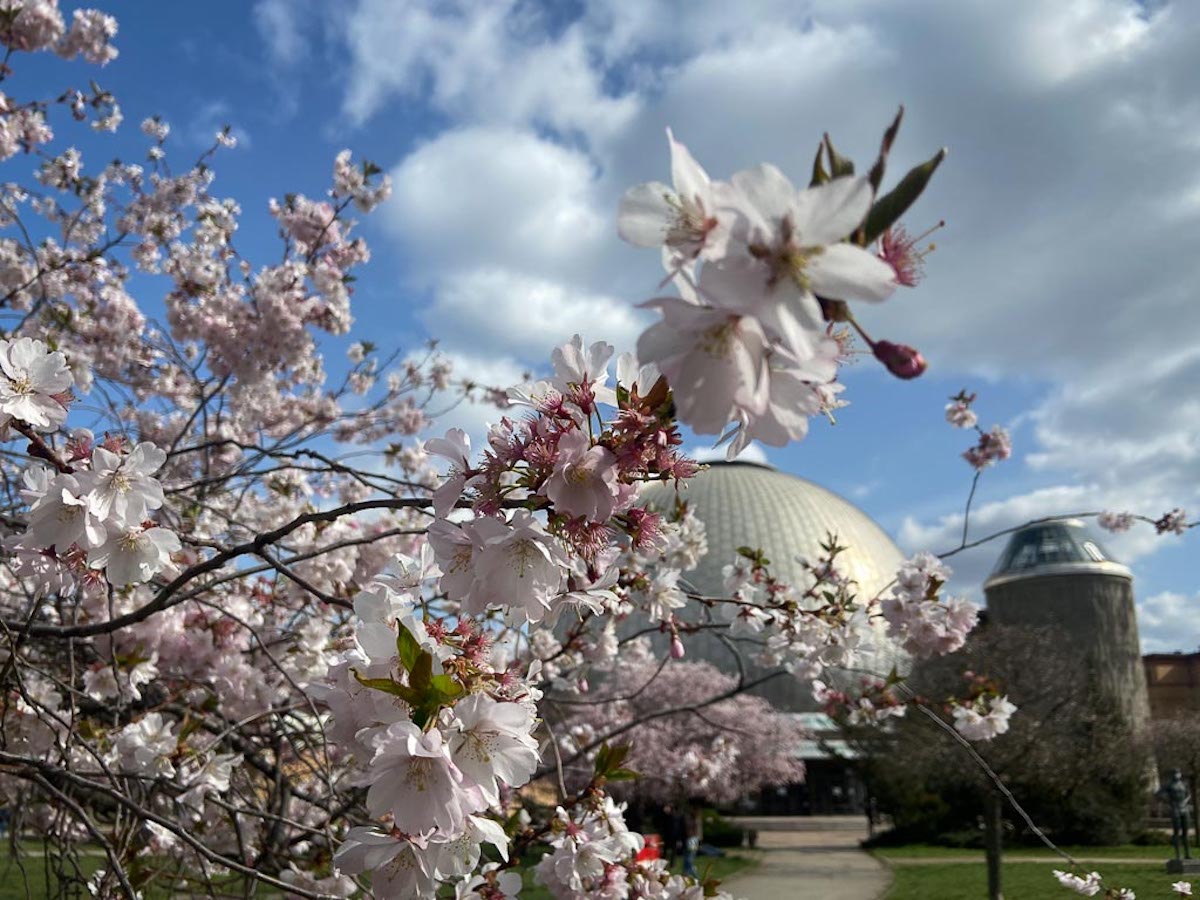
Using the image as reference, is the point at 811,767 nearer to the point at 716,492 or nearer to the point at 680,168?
the point at 716,492

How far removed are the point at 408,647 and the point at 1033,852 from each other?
18.4 m

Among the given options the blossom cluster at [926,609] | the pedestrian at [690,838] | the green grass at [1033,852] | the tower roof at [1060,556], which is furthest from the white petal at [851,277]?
the tower roof at [1060,556]

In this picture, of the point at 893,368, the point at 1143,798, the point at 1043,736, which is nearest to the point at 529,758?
the point at 893,368

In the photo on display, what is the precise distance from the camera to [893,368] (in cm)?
84

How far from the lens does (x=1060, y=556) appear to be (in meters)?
26.4

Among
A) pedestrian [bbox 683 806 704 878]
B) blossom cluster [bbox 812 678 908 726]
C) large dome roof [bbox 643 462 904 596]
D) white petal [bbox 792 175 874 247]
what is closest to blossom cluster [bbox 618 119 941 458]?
white petal [bbox 792 175 874 247]

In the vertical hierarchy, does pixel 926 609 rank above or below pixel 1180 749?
above

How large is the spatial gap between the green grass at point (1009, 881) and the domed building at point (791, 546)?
18.8 metres

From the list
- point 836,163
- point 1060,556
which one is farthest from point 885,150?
point 1060,556

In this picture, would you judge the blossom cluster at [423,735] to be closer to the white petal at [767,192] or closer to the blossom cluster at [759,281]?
the blossom cluster at [759,281]

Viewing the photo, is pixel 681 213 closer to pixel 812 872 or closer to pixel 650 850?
pixel 650 850

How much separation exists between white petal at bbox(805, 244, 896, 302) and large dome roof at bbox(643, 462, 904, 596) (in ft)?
121

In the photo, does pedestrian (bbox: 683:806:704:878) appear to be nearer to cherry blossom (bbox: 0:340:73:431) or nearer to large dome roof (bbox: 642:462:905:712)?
cherry blossom (bbox: 0:340:73:431)

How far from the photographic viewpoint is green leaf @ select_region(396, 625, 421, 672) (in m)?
1.05
